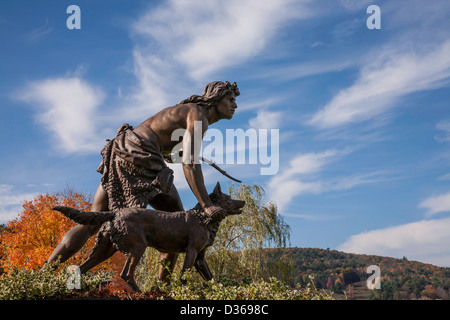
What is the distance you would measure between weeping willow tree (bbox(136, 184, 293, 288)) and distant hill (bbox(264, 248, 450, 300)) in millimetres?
118

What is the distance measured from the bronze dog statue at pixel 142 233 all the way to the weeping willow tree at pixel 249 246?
1116 cm

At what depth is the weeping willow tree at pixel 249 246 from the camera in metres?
15.6

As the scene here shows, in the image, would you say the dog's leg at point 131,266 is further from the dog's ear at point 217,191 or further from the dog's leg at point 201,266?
the dog's ear at point 217,191

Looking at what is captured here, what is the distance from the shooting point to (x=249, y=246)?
16000 mm

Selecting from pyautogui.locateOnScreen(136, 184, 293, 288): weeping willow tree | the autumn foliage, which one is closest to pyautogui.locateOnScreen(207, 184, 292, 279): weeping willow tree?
pyautogui.locateOnScreen(136, 184, 293, 288): weeping willow tree

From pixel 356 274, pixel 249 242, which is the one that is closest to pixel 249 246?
pixel 249 242

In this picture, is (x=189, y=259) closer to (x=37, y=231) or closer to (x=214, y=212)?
(x=214, y=212)

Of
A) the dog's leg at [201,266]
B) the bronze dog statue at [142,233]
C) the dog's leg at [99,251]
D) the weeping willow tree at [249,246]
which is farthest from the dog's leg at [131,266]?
the weeping willow tree at [249,246]

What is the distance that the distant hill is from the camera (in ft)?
54.1

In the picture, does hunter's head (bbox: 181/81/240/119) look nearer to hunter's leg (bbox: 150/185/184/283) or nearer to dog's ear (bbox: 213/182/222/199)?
dog's ear (bbox: 213/182/222/199)

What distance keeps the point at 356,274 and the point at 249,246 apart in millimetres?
9676
